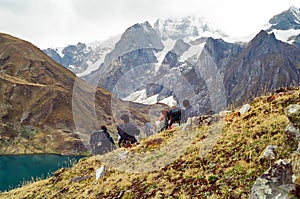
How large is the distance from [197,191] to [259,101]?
9193mm

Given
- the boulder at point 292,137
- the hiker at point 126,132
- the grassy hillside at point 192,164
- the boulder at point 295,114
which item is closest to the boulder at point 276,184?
the grassy hillside at point 192,164

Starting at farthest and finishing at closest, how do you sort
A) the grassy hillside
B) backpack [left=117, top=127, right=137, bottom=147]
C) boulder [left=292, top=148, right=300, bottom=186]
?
backpack [left=117, top=127, right=137, bottom=147] < the grassy hillside < boulder [left=292, top=148, right=300, bottom=186]

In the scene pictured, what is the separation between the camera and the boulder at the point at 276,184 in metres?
7.64

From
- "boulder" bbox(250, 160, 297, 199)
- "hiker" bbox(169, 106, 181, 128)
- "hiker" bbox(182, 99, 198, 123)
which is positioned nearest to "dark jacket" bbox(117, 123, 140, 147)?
"hiker" bbox(169, 106, 181, 128)

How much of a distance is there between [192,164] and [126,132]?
1050cm

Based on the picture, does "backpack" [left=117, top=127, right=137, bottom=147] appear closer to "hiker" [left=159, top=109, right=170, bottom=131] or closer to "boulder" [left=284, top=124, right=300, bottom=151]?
"hiker" [left=159, top=109, right=170, bottom=131]

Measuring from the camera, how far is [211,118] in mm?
18422

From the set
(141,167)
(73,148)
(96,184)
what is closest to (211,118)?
(141,167)

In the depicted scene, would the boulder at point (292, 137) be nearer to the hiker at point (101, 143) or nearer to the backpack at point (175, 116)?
the backpack at point (175, 116)

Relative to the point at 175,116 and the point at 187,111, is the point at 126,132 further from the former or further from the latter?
the point at 187,111

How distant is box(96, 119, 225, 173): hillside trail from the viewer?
1479 centimetres

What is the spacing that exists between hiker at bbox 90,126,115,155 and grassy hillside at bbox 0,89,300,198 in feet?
13.4

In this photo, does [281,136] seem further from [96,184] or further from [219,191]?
[96,184]

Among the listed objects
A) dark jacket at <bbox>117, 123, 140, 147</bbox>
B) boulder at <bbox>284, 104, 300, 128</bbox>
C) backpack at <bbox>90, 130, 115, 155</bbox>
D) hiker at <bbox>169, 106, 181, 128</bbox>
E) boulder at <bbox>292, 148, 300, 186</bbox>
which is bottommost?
backpack at <bbox>90, 130, 115, 155</bbox>
